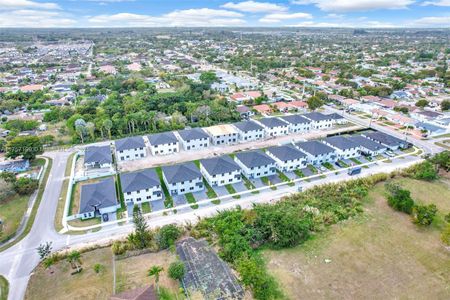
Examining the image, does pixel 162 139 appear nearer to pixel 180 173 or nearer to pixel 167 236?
pixel 180 173

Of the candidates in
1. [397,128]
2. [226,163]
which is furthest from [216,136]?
[397,128]

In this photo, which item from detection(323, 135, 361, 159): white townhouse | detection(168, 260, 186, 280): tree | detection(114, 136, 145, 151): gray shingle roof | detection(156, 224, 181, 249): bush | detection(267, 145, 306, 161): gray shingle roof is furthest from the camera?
detection(323, 135, 361, 159): white townhouse

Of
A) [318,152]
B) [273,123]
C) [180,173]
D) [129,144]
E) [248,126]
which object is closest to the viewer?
[180,173]

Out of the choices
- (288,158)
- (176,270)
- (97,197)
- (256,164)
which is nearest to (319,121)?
(288,158)

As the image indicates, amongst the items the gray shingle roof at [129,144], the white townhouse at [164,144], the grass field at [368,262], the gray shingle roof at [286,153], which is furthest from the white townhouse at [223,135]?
the grass field at [368,262]

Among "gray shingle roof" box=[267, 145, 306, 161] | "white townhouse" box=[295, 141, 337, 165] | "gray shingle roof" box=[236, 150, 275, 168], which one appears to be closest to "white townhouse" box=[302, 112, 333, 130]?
"white townhouse" box=[295, 141, 337, 165]

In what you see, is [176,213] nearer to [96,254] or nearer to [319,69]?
[96,254]

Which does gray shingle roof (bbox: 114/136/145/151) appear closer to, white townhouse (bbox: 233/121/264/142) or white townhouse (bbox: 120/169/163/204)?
white townhouse (bbox: 120/169/163/204)
